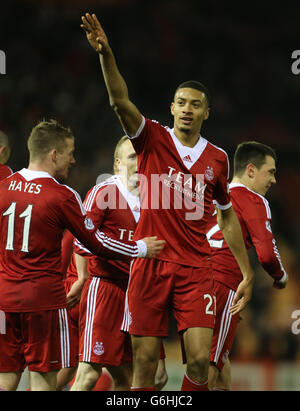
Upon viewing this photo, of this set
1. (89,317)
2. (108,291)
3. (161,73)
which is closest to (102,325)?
(89,317)

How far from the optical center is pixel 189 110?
4801mm

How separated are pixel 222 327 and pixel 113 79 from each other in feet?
7.79

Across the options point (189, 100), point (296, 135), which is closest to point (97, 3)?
point (296, 135)

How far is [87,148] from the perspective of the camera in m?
12.2

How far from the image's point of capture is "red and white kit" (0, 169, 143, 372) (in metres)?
4.40

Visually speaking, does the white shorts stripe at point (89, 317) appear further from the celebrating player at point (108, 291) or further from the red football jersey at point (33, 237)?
the red football jersey at point (33, 237)

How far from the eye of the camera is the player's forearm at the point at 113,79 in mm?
4184

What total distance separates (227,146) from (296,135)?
2.05 meters

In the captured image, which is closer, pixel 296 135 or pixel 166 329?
pixel 166 329

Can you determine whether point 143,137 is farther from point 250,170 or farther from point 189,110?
point 250,170

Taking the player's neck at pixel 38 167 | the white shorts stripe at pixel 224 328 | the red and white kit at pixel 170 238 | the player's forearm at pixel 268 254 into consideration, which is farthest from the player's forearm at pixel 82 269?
the player's forearm at pixel 268 254

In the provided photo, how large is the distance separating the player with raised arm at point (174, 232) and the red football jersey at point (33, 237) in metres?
0.25

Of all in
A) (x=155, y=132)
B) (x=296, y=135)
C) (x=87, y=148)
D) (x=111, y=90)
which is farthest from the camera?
(x=296, y=135)

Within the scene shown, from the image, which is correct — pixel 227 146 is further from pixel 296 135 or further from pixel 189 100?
pixel 189 100
